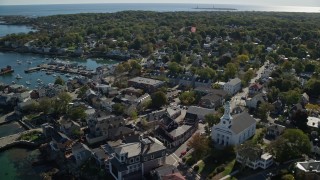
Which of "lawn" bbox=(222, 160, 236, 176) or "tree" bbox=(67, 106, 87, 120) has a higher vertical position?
"tree" bbox=(67, 106, 87, 120)

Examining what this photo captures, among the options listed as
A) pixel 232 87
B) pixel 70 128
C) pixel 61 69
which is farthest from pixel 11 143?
pixel 61 69

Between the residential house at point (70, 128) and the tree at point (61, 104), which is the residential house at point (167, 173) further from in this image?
the tree at point (61, 104)

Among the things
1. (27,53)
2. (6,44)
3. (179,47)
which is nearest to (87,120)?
(179,47)

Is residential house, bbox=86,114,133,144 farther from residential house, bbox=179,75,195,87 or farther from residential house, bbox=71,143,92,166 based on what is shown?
residential house, bbox=179,75,195,87

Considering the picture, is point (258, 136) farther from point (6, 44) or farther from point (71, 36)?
point (6, 44)

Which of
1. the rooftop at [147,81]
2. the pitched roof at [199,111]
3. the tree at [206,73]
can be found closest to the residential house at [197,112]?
the pitched roof at [199,111]

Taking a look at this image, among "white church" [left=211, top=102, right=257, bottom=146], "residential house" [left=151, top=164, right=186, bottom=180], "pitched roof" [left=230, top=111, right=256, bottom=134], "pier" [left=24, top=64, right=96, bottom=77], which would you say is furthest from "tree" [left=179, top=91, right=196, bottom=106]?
"pier" [left=24, top=64, right=96, bottom=77]
